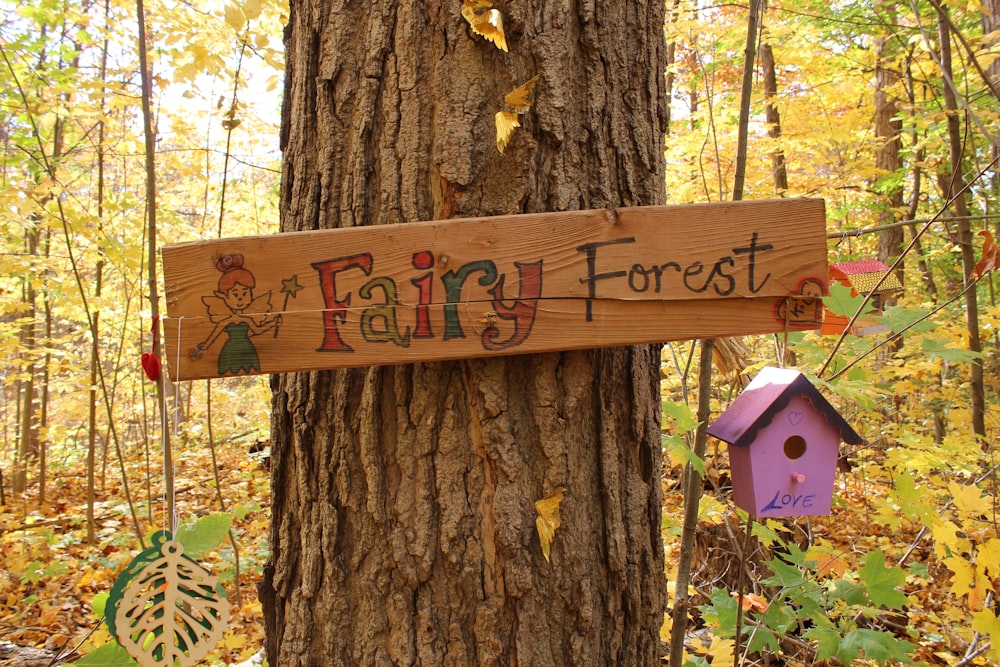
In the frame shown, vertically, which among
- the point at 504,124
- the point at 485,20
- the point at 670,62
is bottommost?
the point at 504,124

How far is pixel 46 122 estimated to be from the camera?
378 cm

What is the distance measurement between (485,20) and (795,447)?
103cm

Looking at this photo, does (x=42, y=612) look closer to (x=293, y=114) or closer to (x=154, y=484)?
(x=154, y=484)

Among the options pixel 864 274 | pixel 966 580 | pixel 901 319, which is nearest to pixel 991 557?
pixel 966 580

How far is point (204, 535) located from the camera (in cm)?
114

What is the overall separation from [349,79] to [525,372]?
0.64 m

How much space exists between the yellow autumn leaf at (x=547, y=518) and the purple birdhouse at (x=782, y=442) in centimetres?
38

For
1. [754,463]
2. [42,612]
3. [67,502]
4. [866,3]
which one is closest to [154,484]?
[67,502]

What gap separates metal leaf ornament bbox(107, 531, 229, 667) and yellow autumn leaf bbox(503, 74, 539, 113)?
898mm

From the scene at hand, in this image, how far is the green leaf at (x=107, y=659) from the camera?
1.12 meters

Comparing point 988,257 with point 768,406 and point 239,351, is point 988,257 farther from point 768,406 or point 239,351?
point 239,351

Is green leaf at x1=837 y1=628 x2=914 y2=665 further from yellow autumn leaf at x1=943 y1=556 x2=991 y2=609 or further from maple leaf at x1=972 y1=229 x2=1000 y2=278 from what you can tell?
maple leaf at x1=972 y1=229 x2=1000 y2=278

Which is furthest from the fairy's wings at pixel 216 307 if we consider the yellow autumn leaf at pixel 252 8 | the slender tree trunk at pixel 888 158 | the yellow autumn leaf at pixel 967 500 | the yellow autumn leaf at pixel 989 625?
the slender tree trunk at pixel 888 158

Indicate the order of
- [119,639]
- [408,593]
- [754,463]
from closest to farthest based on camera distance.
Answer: [119,639] → [408,593] → [754,463]
